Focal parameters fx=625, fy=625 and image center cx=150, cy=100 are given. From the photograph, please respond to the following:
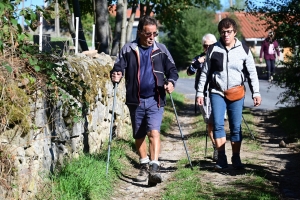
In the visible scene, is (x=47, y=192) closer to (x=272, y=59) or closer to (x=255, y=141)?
(x=255, y=141)

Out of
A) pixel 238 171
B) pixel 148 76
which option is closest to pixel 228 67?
pixel 148 76

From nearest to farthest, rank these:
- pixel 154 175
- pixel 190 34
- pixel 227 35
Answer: pixel 154 175
pixel 227 35
pixel 190 34

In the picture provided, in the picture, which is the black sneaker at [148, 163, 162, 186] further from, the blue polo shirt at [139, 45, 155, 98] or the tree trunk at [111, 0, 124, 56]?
the tree trunk at [111, 0, 124, 56]

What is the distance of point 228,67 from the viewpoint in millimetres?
7621

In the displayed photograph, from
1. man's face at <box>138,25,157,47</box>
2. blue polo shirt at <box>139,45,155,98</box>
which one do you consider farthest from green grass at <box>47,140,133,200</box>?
man's face at <box>138,25,157,47</box>

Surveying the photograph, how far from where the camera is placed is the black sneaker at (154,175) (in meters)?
7.13

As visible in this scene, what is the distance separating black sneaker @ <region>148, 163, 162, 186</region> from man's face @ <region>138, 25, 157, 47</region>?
143 centimetres

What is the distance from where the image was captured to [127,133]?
10.8m

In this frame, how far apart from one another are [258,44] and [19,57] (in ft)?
194

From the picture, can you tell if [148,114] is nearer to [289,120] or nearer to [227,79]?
[227,79]

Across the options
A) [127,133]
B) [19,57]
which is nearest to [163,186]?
[19,57]

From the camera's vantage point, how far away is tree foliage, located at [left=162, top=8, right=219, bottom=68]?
45.7 metres

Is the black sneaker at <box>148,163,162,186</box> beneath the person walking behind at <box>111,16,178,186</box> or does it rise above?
beneath

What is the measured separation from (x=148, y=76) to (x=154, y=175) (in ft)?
3.83
